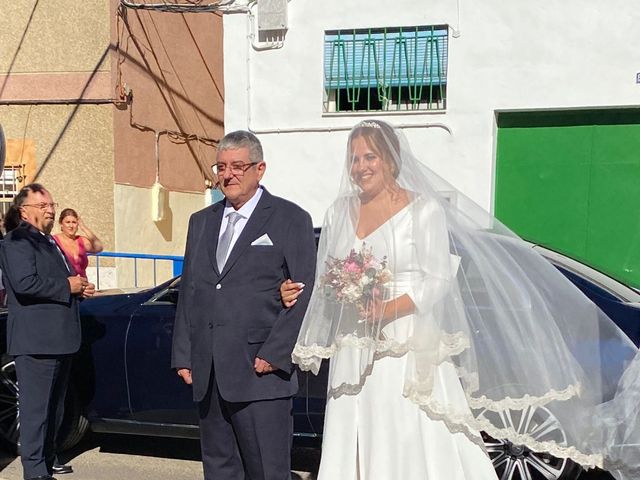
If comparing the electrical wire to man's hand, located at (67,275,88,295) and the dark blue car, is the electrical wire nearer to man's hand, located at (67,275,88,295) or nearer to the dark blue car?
the dark blue car

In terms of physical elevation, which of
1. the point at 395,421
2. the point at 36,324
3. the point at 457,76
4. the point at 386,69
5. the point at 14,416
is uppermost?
the point at 386,69

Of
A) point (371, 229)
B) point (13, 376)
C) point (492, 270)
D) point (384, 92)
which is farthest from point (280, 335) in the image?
point (384, 92)

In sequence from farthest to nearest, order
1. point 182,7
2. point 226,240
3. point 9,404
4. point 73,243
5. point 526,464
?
point 182,7 < point 73,243 < point 9,404 < point 526,464 < point 226,240

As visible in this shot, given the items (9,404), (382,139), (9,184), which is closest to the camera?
(382,139)

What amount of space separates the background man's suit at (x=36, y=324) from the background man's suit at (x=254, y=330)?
51.1 inches

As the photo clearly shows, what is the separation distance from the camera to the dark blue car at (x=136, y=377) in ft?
13.9

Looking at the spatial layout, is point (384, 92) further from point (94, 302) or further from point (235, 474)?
point (235, 474)

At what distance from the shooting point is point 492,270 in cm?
314

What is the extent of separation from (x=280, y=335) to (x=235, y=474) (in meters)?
0.74

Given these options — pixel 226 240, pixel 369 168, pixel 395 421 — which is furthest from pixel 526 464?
pixel 226 240

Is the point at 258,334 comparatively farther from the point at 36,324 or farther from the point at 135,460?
Result: the point at 135,460

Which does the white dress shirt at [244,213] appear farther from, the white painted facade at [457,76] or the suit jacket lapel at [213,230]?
the white painted facade at [457,76]

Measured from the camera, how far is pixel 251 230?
3.14 meters

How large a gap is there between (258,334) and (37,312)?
5.62ft
